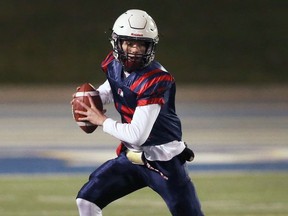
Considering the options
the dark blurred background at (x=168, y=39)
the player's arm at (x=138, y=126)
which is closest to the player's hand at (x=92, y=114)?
the player's arm at (x=138, y=126)

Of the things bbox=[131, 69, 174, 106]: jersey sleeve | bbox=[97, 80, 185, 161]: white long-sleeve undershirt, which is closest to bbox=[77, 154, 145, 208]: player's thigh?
bbox=[97, 80, 185, 161]: white long-sleeve undershirt

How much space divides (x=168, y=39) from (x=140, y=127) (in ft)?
44.2

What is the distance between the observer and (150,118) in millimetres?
4988

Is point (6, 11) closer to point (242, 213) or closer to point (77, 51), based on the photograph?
point (77, 51)

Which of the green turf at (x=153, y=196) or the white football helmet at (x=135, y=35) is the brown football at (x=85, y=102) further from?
the green turf at (x=153, y=196)

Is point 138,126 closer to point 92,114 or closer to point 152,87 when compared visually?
point 152,87

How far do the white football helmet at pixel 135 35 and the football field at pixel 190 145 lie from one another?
2209 millimetres

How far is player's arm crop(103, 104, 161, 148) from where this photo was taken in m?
4.97

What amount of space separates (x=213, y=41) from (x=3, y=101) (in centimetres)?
475

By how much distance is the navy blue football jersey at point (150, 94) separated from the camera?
500 cm

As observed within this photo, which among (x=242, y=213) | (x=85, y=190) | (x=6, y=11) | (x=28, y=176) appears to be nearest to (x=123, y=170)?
(x=85, y=190)

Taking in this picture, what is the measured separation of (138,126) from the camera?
16.3 feet

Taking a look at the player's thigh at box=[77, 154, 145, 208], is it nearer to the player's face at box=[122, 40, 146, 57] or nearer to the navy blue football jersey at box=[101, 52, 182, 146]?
the navy blue football jersey at box=[101, 52, 182, 146]

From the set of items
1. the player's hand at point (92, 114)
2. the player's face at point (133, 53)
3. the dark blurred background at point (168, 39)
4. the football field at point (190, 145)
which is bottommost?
the dark blurred background at point (168, 39)
